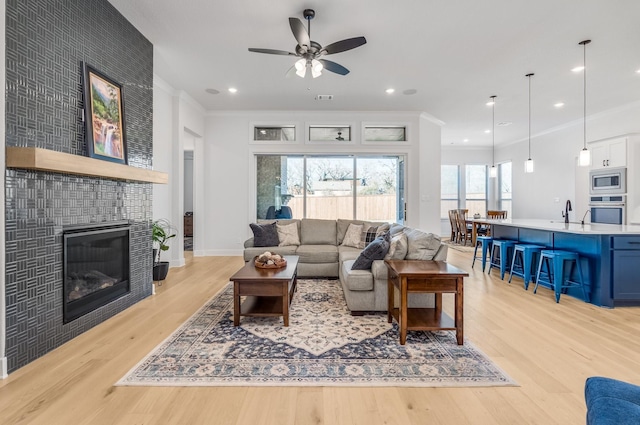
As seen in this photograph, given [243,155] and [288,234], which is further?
[243,155]

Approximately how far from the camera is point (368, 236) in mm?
4926

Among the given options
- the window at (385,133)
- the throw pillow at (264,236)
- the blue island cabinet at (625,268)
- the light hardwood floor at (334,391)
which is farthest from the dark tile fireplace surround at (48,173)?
the blue island cabinet at (625,268)

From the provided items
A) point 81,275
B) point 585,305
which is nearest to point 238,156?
point 81,275

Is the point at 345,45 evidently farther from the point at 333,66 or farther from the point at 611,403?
the point at 611,403

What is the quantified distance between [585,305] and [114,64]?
18.7 ft

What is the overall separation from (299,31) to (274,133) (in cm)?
402

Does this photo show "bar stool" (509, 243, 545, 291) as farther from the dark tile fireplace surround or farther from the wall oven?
the dark tile fireplace surround

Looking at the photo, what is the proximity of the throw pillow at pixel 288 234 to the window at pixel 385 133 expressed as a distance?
274 cm

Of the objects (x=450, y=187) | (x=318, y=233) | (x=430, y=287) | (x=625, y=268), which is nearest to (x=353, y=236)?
(x=318, y=233)

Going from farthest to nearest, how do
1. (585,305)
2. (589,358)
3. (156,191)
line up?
(156,191) → (585,305) → (589,358)

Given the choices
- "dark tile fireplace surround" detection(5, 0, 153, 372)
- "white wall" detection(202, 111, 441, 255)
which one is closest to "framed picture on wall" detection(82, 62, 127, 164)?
"dark tile fireplace surround" detection(5, 0, 153, 372)

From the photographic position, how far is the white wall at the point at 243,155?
6762mm

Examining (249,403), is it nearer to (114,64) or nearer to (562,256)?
(114,64)

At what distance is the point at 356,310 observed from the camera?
3234mm
